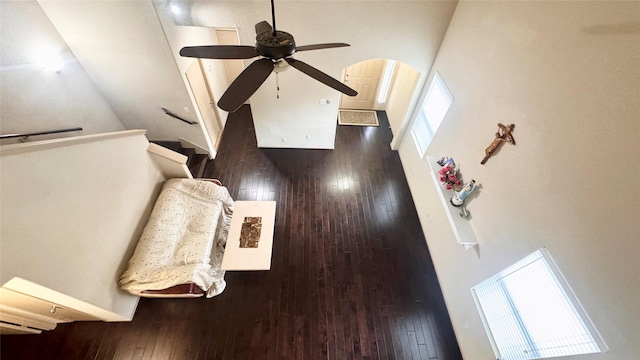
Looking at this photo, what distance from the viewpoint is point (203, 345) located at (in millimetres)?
3152

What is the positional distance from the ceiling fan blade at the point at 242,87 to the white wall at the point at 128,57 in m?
2.63

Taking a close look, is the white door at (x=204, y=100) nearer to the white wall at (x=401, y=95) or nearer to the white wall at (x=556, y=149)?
the white wall at (x=401, y=95)

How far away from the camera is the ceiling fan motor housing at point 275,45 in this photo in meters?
1.62

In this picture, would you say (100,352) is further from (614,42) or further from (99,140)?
(614,42)

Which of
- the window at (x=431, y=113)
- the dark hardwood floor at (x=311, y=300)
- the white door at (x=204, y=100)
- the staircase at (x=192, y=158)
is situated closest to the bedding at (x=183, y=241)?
the dark hardwood floor at (x=311, y=300)

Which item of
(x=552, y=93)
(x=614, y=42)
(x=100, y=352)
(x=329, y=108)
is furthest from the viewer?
(x=329, y=108)

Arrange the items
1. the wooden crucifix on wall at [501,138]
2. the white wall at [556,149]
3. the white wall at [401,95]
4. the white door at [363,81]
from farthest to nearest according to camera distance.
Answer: the white door at [363,81] < the white wall at [401,95] < the wooden crucifix on wall at [501,138] < the white wall at [556,149]

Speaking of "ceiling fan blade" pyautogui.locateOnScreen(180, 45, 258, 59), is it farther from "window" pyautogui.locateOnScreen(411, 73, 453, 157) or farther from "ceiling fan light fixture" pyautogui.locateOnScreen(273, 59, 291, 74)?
"window" pyautogui.locateOnScreen(411, 73, 453, 157)

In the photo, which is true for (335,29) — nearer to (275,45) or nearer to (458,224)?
(275,45)

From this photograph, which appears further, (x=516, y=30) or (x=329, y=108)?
(x=329, y=108)

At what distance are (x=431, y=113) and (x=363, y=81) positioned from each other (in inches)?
92.6

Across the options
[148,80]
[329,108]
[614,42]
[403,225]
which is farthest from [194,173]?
[614,42]

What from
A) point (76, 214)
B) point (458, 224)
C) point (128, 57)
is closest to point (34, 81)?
point (128, 57)

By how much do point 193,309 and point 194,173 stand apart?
240 centimetres
